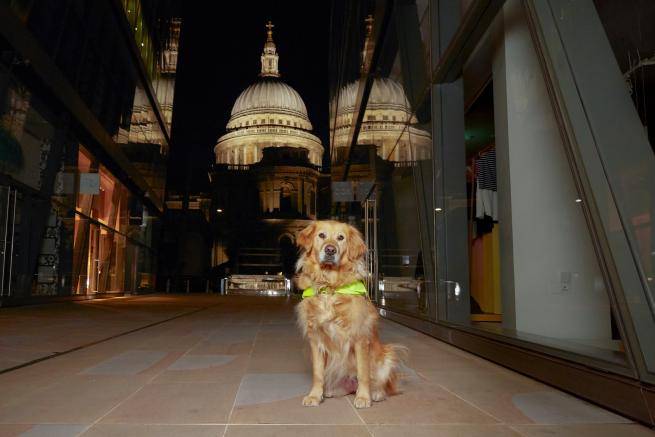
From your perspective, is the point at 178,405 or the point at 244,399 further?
the point at 244,399

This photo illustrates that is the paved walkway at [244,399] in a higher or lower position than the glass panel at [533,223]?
lower

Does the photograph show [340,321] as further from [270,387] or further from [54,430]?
[54,430]

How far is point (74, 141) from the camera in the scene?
1664 centimetres

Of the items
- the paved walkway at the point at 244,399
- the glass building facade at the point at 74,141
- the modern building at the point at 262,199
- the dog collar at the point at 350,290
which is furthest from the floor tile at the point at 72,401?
the modern building at the point at 262,199

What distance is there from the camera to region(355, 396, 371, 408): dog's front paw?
336 cm

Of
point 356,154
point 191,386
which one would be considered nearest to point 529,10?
point 191,386

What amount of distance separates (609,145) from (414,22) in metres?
6.60

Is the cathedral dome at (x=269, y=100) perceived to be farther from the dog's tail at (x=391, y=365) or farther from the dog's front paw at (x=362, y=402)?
the dog's front paw at (x=362, y=402)

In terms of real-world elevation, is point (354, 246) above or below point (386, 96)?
below

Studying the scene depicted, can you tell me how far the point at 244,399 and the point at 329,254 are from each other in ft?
3.49

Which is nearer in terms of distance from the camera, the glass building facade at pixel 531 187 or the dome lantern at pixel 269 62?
the glass building facade at pixel 531 187

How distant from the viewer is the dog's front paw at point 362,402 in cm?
336

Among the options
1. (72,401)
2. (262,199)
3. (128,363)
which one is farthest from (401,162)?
(262,199)

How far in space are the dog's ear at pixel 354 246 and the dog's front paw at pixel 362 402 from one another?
84 cm
